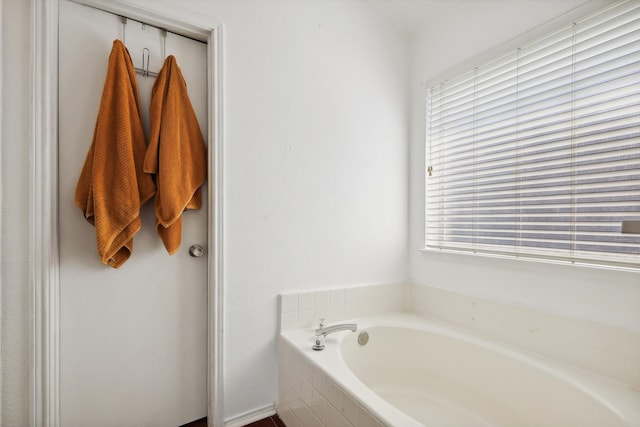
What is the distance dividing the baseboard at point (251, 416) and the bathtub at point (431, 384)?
63mm

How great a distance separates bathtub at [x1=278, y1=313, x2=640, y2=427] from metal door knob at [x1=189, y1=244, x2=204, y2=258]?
0.58m

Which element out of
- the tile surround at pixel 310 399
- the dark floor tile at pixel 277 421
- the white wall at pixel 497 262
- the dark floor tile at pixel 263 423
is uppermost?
the white wall at pixel 497 262

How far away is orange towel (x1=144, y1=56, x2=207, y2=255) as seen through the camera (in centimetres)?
121

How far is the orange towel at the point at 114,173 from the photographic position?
3.65 feet

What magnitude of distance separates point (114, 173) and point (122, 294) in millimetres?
512

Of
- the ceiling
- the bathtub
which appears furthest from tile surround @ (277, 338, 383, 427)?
the ceiling

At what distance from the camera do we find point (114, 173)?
115cm

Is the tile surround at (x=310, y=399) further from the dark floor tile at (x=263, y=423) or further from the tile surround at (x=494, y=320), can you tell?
the tile surround at (x=494, y=320)

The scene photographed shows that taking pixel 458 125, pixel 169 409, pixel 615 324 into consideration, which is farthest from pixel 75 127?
pixel 615 324

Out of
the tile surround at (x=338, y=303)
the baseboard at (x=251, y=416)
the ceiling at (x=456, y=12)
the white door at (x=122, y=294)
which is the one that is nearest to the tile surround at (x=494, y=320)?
the tile surround at (x=338, y=303)

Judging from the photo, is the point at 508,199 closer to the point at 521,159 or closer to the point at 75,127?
the point at 521,159

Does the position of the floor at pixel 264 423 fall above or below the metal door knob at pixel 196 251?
below

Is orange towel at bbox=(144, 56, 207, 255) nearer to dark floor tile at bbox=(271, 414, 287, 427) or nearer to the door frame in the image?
the door frame

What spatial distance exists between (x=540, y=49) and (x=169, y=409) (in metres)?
2.38
